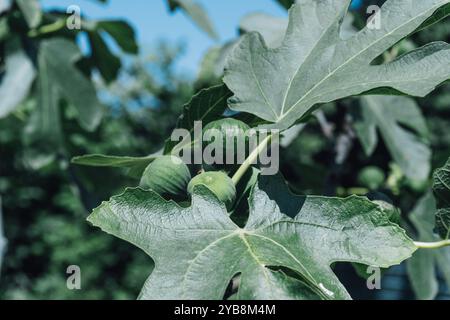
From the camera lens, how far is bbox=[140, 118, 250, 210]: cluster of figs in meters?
0.98

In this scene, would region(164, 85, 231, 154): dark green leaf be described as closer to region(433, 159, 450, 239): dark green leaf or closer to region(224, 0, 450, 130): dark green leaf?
region(224, 0, 450, 130): dark green leaf

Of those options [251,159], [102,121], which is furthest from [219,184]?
[102,121]

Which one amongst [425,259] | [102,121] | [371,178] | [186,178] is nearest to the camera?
[186,178]

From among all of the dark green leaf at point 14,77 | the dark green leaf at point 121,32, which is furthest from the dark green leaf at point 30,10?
the dark green leaf at point 121,32

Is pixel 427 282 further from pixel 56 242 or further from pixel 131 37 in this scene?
pixel 56 242

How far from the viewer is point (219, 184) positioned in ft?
3.21

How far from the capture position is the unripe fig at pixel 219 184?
98 cm

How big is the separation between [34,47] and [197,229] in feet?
4.92

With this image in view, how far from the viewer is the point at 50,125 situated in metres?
2.25

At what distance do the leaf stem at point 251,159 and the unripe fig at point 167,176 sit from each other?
0.08 meters

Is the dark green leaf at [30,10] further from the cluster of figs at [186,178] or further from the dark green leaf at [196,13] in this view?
the cluster of figs at [186,178]

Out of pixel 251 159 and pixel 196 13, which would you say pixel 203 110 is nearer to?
pixel 251 159

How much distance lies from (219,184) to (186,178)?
79 mm

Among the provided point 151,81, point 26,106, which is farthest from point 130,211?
point 151,81
